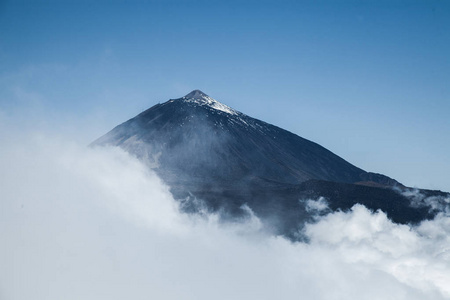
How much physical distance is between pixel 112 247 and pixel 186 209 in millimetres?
24439

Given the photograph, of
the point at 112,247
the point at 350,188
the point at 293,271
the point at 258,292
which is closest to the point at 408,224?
the point at 350,188

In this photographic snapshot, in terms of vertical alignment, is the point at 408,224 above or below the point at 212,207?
below

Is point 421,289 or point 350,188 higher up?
point 350,188

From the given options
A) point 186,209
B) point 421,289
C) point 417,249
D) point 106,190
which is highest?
point 106,190

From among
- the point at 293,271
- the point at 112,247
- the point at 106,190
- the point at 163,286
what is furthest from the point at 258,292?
the point at 106,190

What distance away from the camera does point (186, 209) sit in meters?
166

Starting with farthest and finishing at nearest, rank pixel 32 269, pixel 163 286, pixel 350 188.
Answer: pixel 350 188
pixel 163 286
pixel 32 269

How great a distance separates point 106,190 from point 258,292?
56.5m

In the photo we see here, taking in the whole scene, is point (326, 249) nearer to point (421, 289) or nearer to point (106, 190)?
point (421, 289)

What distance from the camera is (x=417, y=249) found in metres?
149

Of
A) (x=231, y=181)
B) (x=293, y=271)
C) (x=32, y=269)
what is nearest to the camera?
(x=32, y=269)

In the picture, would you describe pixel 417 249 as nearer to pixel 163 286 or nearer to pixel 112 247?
pixel 163 286

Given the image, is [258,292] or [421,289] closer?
[421,289]

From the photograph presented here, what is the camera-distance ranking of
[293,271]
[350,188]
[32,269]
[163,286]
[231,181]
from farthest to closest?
[231,181], [350,188], [293,271], [163,286], [32,269]
